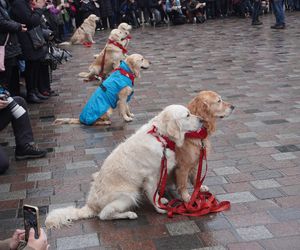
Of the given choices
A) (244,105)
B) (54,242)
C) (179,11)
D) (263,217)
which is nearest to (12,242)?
(54,242)

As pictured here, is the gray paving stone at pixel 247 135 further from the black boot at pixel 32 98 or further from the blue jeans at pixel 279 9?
the blue jeans at pixel 279 9

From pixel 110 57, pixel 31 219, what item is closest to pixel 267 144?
pixel 31 219

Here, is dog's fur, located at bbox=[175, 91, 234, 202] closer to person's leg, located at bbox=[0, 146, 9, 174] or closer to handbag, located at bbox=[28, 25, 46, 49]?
person's leg, located at bbox=[0, 146, 9, 174]

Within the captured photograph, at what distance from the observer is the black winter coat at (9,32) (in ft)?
24.8

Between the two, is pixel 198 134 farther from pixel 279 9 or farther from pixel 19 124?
pixel 279 9

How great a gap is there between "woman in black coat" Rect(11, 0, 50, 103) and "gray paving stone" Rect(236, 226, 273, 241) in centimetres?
585

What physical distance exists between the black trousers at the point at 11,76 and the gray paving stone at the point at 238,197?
4582 mm

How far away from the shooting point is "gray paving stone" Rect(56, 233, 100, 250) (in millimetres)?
3990

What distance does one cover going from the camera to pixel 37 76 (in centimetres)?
930

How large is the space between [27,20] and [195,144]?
4.95 m

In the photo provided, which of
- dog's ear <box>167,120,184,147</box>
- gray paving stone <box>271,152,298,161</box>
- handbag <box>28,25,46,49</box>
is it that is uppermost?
handbag <box>28,25,46,49</box>

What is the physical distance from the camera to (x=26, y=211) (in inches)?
108

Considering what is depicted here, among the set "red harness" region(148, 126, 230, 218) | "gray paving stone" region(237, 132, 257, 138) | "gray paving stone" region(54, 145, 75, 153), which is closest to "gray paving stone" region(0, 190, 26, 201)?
"gray paving stone" region(54, 145, 75, 153)

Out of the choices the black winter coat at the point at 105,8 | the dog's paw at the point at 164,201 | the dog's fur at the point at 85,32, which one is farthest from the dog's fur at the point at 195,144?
the black winter coat at the point at 105,8
